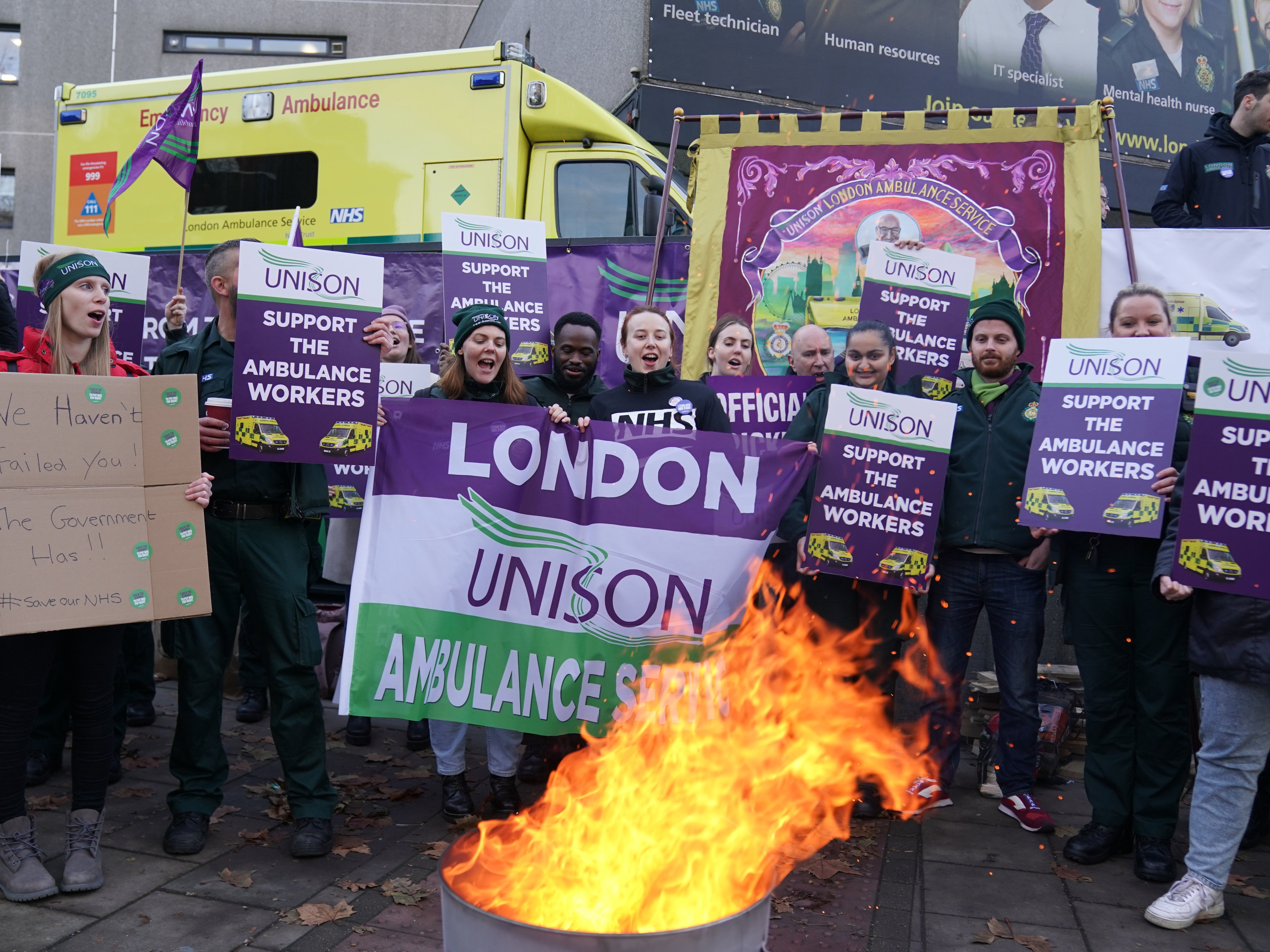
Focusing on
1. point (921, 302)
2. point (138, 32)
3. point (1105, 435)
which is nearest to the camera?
point (1105, 435)

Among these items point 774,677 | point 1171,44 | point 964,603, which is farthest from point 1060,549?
point 1171,44

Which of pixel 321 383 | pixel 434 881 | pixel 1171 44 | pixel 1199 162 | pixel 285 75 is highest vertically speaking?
pixel 1171 44

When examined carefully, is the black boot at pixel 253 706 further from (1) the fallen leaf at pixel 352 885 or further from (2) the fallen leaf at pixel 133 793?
(1) the fallen leaf at pixel 352 885

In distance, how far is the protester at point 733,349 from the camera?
226 inches

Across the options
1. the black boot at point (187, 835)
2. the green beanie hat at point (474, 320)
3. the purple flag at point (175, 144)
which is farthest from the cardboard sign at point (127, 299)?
the black boot at point (187, 835)

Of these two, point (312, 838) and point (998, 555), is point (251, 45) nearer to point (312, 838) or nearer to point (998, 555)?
point (312, 838)

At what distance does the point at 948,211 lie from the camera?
612 cm

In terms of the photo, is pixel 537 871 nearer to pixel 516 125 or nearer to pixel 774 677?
pixel 774 677

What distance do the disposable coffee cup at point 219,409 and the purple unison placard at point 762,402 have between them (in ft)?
8.08

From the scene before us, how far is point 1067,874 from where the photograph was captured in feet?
13.5

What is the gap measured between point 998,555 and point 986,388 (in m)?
0.79

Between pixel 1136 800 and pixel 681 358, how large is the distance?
14.0ft

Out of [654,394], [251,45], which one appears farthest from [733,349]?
[251,45]

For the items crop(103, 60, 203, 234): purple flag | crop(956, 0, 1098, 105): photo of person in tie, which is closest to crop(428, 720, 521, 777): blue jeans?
crop(103, 60, 203, 234): purple flag
